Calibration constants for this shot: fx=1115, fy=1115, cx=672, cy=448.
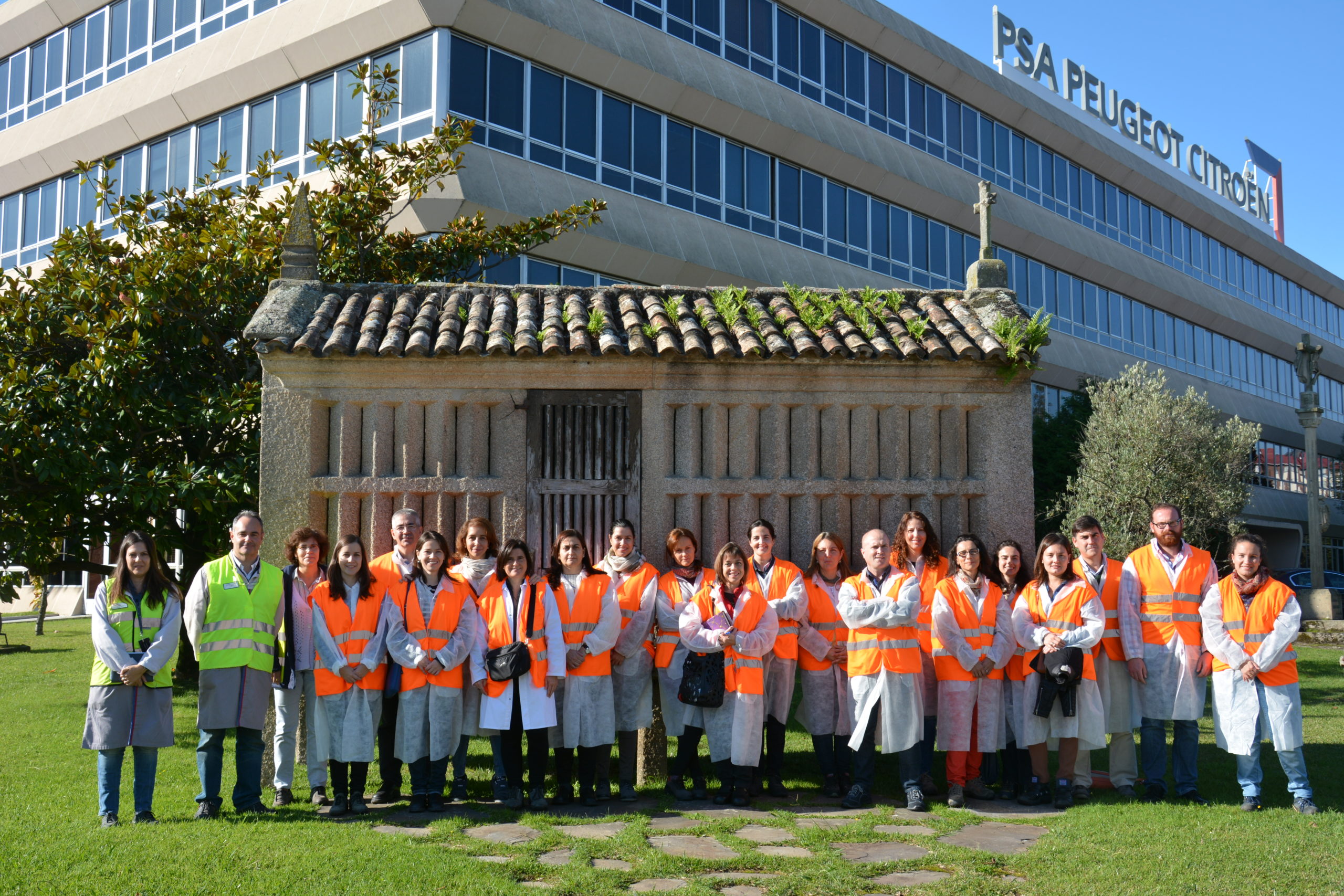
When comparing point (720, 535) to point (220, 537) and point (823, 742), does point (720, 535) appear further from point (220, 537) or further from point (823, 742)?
point (220, 537)

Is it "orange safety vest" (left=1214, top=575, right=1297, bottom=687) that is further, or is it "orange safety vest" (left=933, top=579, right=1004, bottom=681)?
"orange safety vest" (left=933, top=579, right=1004, bottom=681)

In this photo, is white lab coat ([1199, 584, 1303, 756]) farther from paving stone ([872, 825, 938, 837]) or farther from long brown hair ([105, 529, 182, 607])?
long brown hair ([105, 529, 182, 607])

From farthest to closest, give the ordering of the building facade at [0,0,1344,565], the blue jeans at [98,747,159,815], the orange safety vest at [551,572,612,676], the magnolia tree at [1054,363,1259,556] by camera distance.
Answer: the magnolia tree at [1054,363,1259,556]
the building facade at [0,0,1344,565]
the orange safety vest at [551,572,612,676]
the blue jeans at [98,747,159,815]

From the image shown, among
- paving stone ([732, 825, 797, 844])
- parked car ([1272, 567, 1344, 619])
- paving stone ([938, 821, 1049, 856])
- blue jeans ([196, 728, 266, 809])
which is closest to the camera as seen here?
paving stone ([938, 821, 1049, 856])

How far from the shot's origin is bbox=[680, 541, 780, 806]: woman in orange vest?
752cm

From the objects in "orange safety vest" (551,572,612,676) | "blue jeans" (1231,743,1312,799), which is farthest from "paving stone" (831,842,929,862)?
"blue jeans" (1231,743,1312,799)

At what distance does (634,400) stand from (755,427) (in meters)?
0.98

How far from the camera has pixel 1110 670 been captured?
7.88 metres

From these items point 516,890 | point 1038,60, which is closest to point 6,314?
point 516,890

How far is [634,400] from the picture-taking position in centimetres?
866

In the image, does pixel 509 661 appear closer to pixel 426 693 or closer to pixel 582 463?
pixel 426 693

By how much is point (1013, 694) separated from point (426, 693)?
4.06 meters

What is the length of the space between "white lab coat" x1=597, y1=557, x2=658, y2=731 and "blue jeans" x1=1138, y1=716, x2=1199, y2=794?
341cm


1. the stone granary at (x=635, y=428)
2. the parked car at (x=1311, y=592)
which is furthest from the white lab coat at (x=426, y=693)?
the parked car at (x=1311, y=592)
